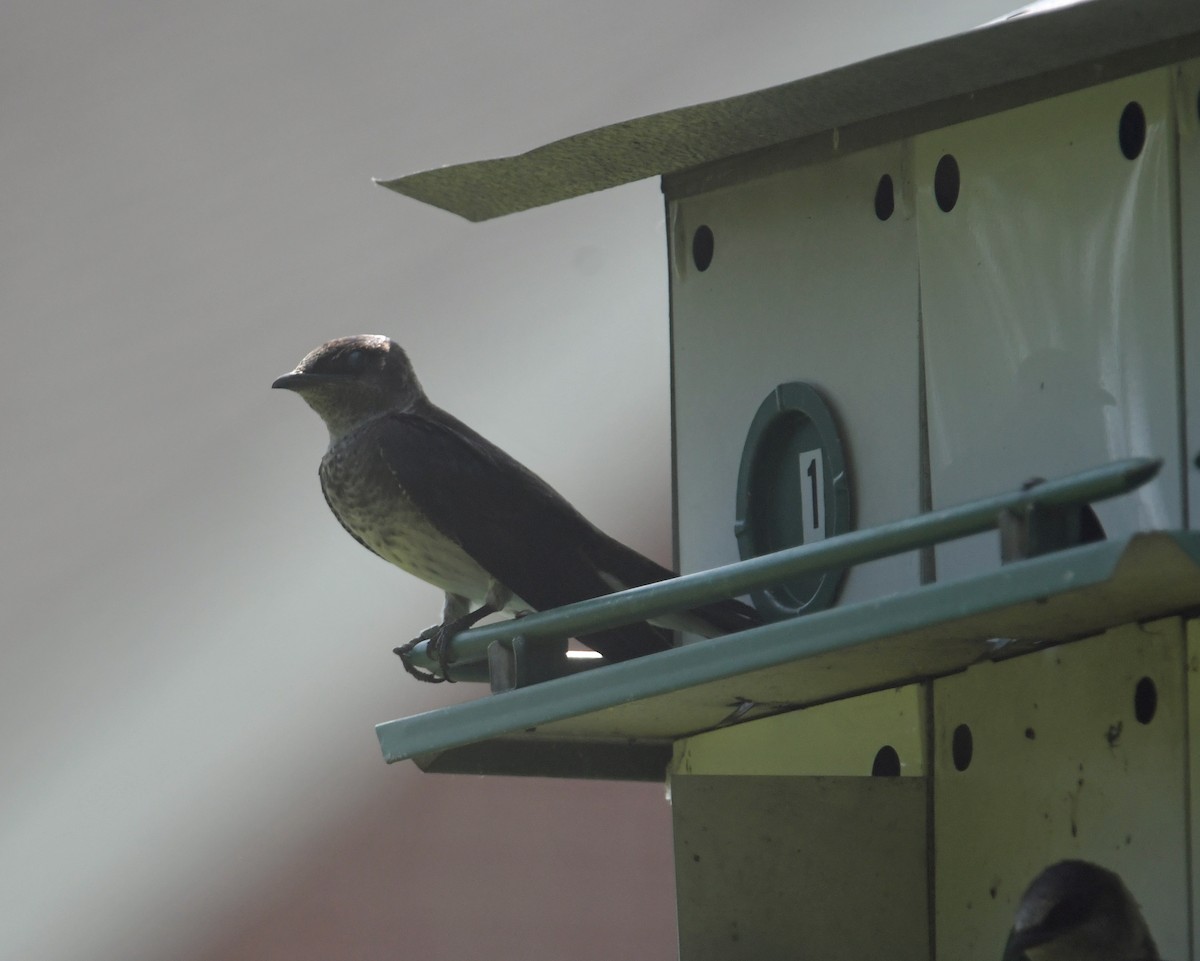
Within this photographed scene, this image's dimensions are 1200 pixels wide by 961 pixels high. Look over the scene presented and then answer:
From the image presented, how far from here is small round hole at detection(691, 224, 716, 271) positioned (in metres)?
3.51

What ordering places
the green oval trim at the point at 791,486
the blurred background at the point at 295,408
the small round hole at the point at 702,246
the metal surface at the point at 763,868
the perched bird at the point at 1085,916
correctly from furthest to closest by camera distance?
the blurred background at the point at 295,408, the small round hole at the point at 702,246, the green oval trim at the point at 791,486, the metal surface at the point at 763,868, the perched bird at the point at 1085,916

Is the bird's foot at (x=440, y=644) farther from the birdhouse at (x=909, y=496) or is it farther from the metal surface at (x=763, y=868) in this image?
the metal surface at (x=763, y=868)

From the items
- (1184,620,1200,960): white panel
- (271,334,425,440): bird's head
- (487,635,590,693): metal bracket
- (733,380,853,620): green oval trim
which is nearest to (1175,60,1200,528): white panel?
(1184,620,1200,960): white panel

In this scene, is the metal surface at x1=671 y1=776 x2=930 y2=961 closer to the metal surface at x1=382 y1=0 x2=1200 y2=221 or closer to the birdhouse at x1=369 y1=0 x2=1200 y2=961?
the birdhouse at x1=369 y1=0 x2=1200 y2=961

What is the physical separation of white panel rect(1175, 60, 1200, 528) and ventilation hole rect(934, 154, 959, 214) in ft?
1.54

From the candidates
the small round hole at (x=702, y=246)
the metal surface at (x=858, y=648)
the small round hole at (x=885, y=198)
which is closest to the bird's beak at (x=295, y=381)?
the small round hole at (x=702, y=246)

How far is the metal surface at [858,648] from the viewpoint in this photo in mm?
1938

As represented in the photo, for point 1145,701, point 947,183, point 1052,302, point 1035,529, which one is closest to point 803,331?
point 947,183

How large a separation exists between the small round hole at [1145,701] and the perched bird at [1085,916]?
0.71ft

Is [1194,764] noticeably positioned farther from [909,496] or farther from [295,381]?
[295,381]

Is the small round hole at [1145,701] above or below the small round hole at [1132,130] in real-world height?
below

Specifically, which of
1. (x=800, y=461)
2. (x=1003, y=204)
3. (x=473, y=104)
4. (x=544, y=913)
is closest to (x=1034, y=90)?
(x=1003, y=204)

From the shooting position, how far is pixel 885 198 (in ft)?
10.3

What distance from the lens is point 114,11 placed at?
8.05m
